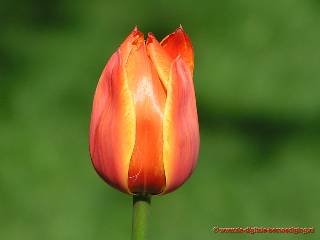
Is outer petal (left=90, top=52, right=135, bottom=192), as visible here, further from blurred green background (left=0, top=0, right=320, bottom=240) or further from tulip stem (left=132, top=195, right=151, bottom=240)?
blurred green background (left=0, top=0, right=320, bottom=240)

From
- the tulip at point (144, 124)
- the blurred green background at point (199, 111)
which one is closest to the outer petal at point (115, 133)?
the tulip at point (144, 124)

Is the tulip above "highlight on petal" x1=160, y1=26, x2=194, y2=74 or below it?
below

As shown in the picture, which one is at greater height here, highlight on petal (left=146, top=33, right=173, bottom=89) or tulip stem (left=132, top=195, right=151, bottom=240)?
highlight on petal (left=146, top=33, right=173, bottom=89)

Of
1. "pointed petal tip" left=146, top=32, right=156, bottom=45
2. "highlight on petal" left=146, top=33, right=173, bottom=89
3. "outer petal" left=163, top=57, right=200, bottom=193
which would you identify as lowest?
"outer petal" left=163, top=57, right=200, bottom=193

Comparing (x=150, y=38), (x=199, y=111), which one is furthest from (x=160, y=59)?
(x=199, y=111)

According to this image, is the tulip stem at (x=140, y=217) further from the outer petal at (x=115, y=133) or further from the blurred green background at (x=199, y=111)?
the blurred green background at (x=199, y=111)

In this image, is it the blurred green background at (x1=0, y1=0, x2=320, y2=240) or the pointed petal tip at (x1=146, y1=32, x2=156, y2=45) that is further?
the blurred green background at (x1=0, y1=0, x2=320, y2=240)

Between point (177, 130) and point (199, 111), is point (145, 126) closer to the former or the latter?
point (177, 130)

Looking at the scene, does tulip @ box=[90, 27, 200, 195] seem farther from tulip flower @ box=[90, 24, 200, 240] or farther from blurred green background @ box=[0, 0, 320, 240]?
blurred green background @ box=[0, 0, 320, 240]

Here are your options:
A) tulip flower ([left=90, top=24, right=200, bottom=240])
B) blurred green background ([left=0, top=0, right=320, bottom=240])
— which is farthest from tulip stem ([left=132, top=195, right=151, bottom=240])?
blurred green background ([left=0, top=0, right=320, bottom=240])

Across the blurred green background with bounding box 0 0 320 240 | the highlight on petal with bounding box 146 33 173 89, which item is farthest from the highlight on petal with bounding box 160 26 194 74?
the blurred green background with bounding box 0 0 320 240
